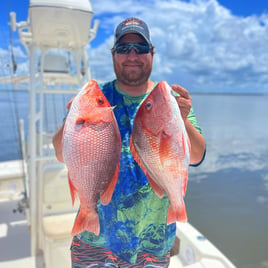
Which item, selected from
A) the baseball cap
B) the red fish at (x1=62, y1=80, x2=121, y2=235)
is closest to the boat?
the baseball cap

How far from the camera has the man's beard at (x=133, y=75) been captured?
57.8 inches

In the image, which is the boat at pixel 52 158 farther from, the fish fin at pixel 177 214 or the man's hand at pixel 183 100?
the fish fin at pixel 177 214

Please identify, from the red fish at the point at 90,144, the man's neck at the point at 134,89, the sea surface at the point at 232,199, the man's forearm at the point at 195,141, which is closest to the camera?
the red fish at the point at 90,144

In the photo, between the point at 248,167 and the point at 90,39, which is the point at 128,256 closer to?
the point at 90,39

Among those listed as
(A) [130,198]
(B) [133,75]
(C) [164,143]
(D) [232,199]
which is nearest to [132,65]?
(B) [133,75]

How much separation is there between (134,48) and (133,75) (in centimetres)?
15

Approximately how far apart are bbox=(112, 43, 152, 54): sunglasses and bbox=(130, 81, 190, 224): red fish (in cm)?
31

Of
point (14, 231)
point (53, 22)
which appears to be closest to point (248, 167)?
point (14, 231)

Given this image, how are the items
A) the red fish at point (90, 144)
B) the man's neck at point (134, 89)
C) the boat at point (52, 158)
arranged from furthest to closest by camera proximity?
the boat at point (52, 158) < the man's neck at point (134, 89) < the red fish at point (90, 144)

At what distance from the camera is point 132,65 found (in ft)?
4.77

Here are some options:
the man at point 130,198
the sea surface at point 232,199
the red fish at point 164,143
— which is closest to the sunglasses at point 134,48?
the man at point 130,198

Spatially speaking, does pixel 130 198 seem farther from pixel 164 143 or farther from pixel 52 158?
pixel 52 158

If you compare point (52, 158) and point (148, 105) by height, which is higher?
point (148, 105)

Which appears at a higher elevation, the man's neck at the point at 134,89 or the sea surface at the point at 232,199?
the man's neck at the point at 134,89
